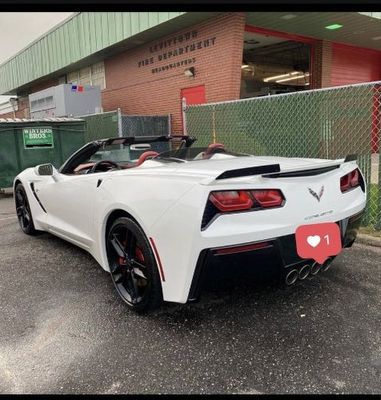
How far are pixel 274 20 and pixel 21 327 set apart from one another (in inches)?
369

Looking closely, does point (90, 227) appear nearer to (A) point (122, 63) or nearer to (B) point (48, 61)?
(A) point (122, 63)

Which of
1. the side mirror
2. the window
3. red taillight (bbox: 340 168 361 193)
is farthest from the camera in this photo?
the window

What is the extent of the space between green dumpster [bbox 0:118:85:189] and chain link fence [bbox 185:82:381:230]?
4405 mm

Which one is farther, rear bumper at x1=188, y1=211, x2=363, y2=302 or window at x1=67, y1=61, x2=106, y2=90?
window at x1=67, y1=61, x2=106, y2=90

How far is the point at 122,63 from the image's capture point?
1303 cm

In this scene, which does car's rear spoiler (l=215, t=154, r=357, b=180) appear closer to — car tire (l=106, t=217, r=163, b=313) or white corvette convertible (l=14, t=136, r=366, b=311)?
white corvette convertible (l=14, t=136, r=366, b=311)

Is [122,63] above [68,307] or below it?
above

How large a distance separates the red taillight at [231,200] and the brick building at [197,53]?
7.67 meters

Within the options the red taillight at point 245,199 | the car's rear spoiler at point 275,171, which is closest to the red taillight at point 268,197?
the red taillight at point 245,199

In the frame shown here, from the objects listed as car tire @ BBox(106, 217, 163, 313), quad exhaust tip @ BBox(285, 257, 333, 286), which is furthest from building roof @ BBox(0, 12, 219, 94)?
quad exhaust tip @ BBox(285, 257, 333, 286)

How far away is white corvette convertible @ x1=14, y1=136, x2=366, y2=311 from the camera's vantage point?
2.22 m

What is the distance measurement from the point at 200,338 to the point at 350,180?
1536 millimetres

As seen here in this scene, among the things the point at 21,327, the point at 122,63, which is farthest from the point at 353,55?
the point at 21,327

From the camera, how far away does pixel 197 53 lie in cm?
1012
